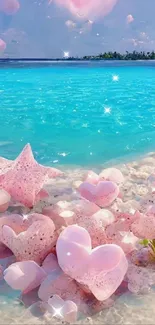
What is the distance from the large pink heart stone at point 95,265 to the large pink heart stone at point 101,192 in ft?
3.95

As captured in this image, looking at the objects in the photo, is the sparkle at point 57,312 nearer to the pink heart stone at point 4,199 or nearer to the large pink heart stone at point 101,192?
the pink heart stone at point 4,199

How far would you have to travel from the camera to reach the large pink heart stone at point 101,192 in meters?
3.71

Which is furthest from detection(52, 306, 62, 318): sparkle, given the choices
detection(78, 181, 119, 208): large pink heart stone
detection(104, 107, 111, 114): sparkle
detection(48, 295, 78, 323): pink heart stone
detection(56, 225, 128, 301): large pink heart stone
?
detection(104, 107, 111, 114): sparkle

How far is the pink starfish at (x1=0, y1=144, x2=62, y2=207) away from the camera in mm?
3391

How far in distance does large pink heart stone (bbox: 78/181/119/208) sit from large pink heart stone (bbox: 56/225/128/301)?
1.20m

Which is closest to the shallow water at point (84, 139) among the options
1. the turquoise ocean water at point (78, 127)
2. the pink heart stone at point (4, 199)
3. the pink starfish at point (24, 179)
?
the turquoise ocean water at point (78, 127)

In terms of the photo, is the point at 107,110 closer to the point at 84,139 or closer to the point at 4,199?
the point at 84,139

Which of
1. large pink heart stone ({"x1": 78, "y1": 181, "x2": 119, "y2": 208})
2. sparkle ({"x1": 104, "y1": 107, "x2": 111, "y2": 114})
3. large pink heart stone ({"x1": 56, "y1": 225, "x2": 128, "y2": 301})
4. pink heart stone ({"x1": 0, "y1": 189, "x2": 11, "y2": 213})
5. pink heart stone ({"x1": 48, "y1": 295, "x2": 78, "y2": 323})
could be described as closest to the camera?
pink heart stone ({"x1": 48, "y1": 295, "x2": 78, "y2": 323})

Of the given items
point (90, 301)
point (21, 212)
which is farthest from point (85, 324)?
point (21, 212)

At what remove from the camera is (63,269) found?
252 cm

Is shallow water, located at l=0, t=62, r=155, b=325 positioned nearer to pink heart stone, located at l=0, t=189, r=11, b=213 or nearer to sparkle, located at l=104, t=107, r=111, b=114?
sparkle, located at l=104, t=107, r=111, b=114

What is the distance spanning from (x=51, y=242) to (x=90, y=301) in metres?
0.47

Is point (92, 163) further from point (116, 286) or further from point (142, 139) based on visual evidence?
point (116, 286)

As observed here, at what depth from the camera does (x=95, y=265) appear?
246 cm
